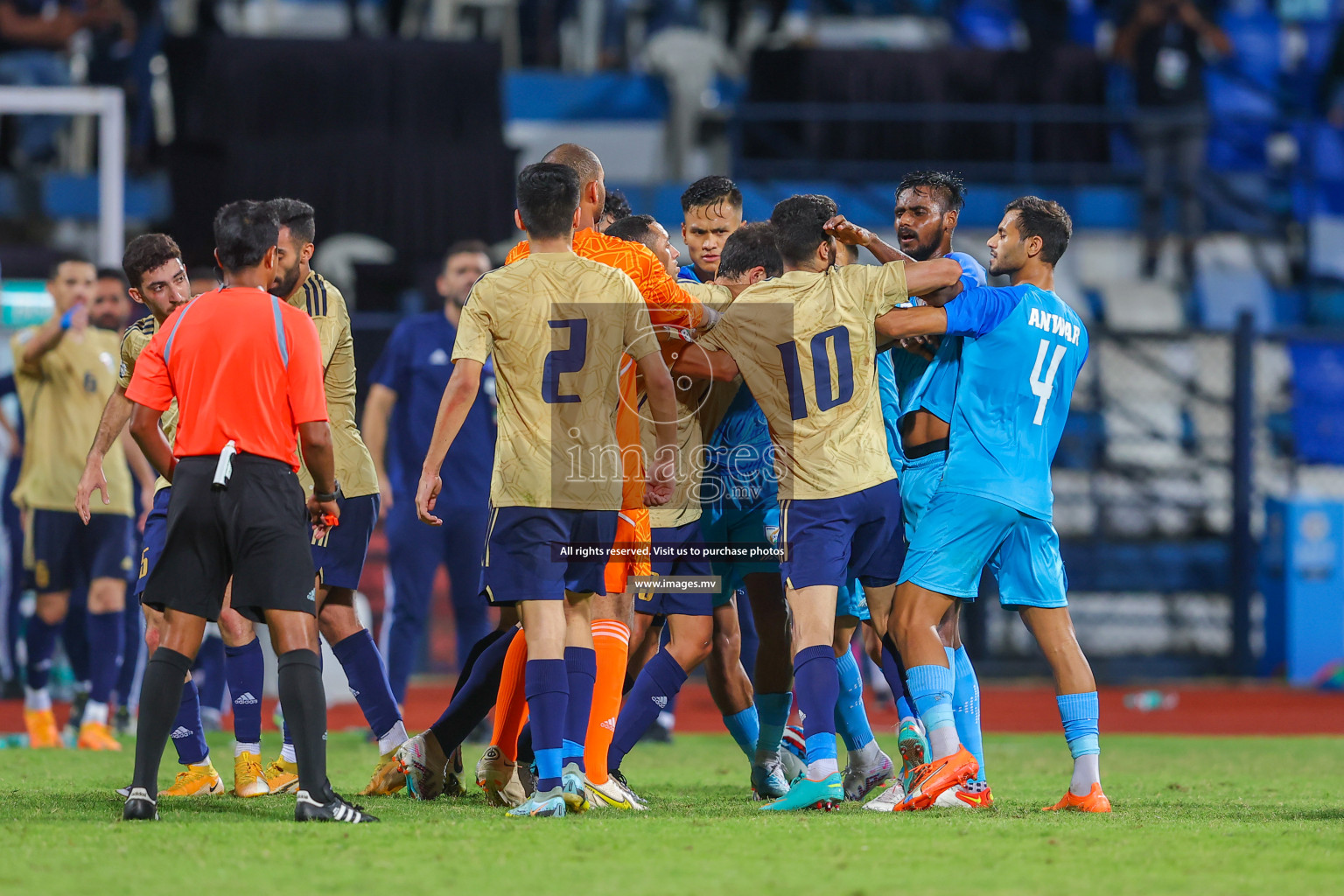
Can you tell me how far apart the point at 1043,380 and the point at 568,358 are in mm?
1783

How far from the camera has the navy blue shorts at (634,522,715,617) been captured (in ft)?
20.8

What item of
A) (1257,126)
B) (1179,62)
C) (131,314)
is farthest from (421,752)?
(1257,126)

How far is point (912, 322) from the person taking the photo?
19.0ft

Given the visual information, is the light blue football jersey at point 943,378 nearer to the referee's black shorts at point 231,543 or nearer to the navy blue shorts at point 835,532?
the navy blue shorts at point 835,532

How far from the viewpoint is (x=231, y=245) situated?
17.6 feet

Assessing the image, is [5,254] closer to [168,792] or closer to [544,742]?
[168,792]

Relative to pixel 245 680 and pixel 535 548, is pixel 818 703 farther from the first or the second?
pixel 245 680

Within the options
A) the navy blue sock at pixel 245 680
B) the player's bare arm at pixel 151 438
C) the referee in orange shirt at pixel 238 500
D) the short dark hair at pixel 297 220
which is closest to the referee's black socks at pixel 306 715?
the referee in orange shirt at pixel 238 500

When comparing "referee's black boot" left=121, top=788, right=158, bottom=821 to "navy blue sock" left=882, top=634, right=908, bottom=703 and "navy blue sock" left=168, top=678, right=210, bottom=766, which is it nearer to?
"navy blue sock" left=168, top=678, right=210, bottom=766

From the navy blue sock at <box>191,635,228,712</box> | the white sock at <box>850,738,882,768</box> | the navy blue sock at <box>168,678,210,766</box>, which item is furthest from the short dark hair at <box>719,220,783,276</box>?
the navy blue sock at <box>191,635,228,712</box>

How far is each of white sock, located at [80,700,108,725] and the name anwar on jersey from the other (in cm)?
557

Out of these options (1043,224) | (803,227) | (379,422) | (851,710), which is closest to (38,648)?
(379,422)

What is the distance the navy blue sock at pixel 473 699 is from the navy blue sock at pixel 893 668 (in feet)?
4.98

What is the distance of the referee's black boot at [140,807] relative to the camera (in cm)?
525
